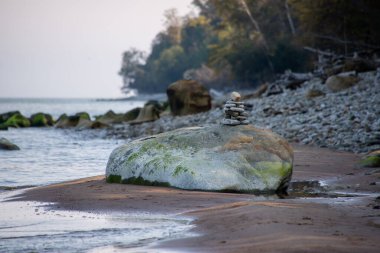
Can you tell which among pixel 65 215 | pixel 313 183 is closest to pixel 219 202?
pixel 65 215

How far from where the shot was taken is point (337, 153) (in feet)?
47.6

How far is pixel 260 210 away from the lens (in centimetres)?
704

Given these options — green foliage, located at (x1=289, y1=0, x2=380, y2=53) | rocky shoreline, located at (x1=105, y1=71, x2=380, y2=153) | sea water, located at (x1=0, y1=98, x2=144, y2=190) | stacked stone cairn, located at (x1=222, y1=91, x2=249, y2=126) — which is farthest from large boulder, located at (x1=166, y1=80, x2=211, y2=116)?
stacked stone cairn, located at (x1=222, y1=91, x2=249, y2=126)

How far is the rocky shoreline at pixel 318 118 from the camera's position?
638 inches

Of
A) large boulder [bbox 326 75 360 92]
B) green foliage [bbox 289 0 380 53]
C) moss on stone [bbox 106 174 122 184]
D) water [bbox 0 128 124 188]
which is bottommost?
water [bbox 0 128 124 188]

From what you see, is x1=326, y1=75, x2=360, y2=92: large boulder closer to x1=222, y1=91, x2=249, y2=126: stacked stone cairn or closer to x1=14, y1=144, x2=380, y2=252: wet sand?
x1=14, y1=144, x2=380, y2=252: wet sand

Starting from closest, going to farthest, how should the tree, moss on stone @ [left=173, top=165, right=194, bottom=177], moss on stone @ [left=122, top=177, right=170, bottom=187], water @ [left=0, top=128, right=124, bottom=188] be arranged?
1. moss on stone @ [left=173, top=165, right=194, bottom=177]
2. moss on stone @ [left=122, top=177, right=170, bottom=187]
3. water @ [left=0, top=128, right=124, bottom=188]
4. the tree

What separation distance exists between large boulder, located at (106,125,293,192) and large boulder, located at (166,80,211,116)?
20.3 metres

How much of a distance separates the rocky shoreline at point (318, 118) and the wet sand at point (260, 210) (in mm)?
5150

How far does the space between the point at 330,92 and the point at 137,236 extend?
1872 centimetres

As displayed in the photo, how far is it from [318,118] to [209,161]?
10626 mm

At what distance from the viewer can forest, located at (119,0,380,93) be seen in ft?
103

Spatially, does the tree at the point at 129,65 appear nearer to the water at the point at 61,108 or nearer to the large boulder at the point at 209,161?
the water at the point at 61,108

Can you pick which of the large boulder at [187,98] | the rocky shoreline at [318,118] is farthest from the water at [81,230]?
the large boulder at [187,98]
